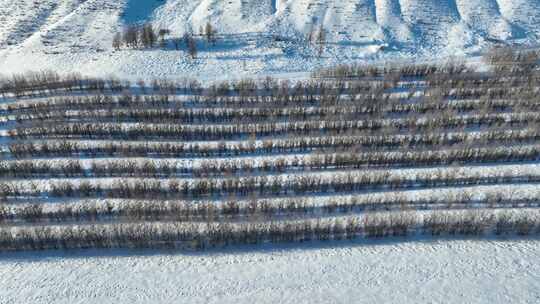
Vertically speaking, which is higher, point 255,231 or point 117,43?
point 117,43

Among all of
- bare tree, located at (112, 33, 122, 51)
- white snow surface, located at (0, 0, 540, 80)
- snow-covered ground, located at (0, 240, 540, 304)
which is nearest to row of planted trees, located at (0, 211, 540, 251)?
snow-covered ground, located at (0, 240, 540, 304)

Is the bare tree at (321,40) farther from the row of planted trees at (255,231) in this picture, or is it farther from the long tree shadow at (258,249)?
the long tree shadow at (258,249)

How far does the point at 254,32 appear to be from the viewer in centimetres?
3919

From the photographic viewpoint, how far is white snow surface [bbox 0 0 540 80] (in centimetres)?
3447

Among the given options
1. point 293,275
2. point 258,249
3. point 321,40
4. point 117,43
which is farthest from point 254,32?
point 293,275

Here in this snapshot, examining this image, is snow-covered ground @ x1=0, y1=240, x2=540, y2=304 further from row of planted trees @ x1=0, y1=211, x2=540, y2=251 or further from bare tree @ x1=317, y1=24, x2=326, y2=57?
bare tree @ x1=317, y1=24, x2=326, y2=57

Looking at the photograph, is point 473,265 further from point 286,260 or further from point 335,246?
point 286,260

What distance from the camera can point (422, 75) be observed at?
32281 millimetres

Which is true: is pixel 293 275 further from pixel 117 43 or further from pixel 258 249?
pixel 117 43

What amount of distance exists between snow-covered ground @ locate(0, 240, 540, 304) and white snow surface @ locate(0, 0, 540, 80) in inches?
741

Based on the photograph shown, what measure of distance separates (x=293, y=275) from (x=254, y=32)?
92.6 ft

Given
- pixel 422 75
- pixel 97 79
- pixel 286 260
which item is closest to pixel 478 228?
pixel 286 260

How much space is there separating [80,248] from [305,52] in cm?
2629

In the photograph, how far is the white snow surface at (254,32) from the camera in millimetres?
34469
